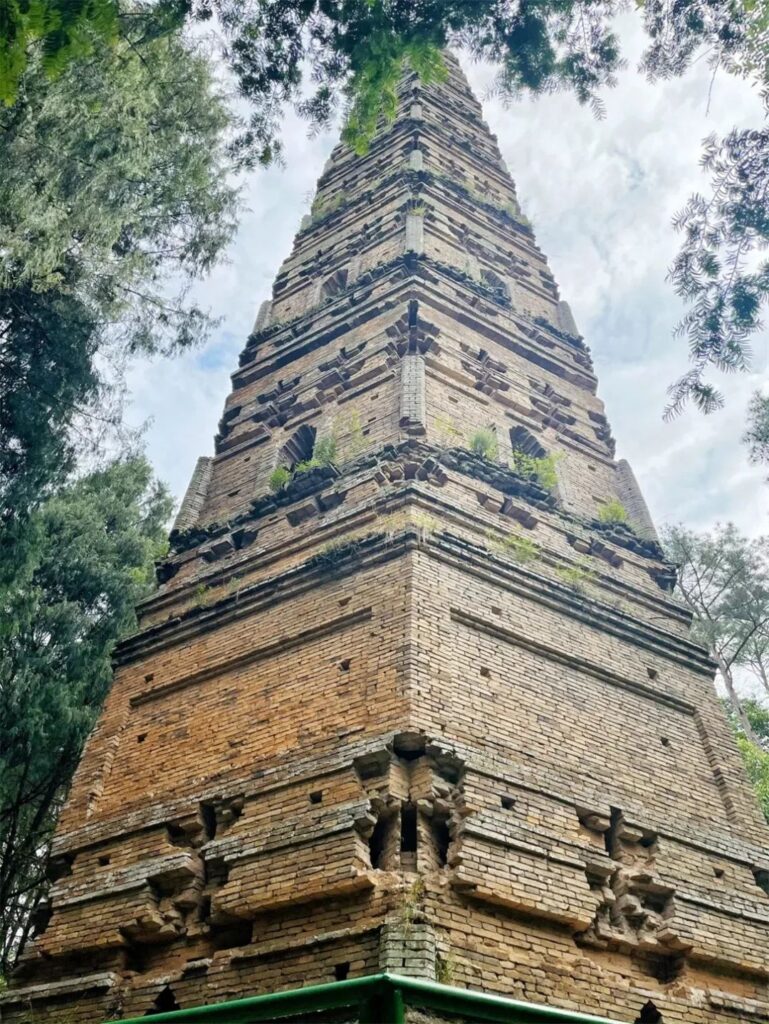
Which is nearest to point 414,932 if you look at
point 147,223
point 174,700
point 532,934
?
point 532,934

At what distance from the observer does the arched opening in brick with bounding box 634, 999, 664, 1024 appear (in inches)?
239

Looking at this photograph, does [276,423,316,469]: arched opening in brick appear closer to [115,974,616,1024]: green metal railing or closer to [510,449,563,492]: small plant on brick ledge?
[510,449,563,492]: small plant on brick ledge

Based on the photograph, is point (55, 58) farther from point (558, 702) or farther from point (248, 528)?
point (558, 702)

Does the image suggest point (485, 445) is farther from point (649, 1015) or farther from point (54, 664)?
point (54, 664)

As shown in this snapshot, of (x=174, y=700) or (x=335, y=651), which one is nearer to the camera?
(x=335, y=651)

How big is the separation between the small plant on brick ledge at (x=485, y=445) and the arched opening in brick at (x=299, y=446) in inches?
108

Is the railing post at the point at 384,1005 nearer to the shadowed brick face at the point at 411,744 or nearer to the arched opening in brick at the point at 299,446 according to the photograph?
the shadowed brick face at the point at 411,744

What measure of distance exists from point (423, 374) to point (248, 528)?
3.35 metres

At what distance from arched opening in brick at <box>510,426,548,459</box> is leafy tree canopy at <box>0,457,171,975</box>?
7.04 metres

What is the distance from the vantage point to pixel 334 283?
16422mm

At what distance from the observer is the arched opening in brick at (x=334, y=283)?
1631 centimetres

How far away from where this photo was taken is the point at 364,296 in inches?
559

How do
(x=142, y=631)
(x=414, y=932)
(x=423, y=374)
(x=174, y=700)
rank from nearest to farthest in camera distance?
(x=414, y=932) → (x=174, y=700) → (x=142, y=631) → (x=423, y=374)

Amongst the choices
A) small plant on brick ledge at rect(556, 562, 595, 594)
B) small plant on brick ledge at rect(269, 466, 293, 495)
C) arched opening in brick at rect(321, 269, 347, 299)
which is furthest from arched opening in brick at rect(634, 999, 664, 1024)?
arched opening in brick at rect(321, 269, 347, 299)
